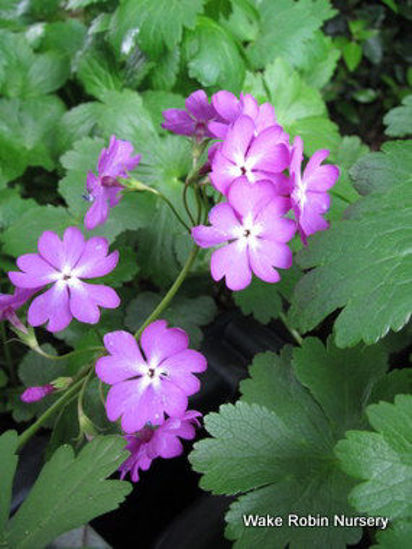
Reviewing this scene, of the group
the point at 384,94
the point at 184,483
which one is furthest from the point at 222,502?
the point at 384,94

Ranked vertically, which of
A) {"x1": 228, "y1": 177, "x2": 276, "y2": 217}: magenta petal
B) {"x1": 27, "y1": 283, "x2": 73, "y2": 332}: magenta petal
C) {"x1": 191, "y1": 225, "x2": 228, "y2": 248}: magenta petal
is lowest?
{"x1": 27, "y1": 283, "x2": 73, "y2": 332}: magenta petal

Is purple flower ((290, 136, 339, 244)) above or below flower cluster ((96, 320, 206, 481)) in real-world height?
above

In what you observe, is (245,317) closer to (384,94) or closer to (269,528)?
(269,528)

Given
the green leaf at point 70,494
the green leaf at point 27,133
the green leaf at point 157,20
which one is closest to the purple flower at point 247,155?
the green leaf at point 70,494

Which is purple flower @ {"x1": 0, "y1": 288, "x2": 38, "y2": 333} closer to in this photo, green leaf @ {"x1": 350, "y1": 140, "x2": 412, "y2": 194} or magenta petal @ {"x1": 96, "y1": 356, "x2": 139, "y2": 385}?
magenta petal @ {"x1": 96, "y1": 356, "x2": 139, "y2": 385}

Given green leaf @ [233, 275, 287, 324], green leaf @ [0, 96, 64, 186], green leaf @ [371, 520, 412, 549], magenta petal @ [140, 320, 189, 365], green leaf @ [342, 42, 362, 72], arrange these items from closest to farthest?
green leaf @ [371, 520, 412, 549] < magenta petal @ [140, 320, 189, 365] < green leaf @ [233, 275, 287, 324] < green leaf @ [0, 96, 64, 186] < green leaf @ [342, 42, 362, 72]

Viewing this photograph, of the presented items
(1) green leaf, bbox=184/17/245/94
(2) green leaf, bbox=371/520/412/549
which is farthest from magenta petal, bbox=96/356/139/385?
(1) green leaf, bbox=184/17/245/94
